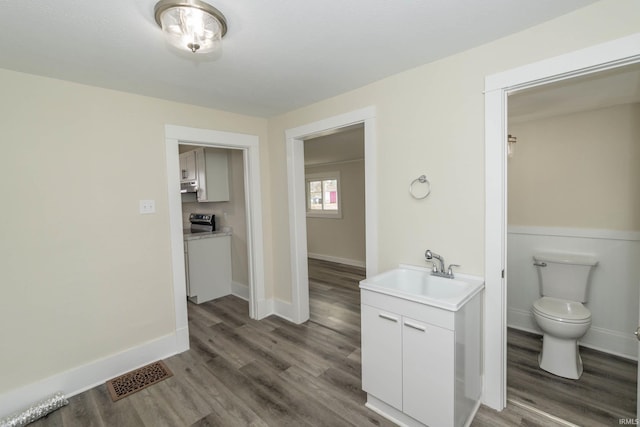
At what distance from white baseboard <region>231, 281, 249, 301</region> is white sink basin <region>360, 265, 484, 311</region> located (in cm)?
249

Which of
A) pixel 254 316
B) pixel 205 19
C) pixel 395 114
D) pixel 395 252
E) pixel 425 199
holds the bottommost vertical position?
pixel 254 316

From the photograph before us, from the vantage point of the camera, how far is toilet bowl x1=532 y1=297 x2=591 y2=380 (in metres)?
2.11

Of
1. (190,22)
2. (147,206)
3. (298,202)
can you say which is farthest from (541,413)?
(147,206)

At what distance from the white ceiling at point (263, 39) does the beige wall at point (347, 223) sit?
138 inches

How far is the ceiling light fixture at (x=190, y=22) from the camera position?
4.13 ft

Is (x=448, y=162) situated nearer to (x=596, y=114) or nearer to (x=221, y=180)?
(x=596, y=114)

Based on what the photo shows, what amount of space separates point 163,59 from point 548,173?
3468 mm

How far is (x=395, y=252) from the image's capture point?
2.28 metres

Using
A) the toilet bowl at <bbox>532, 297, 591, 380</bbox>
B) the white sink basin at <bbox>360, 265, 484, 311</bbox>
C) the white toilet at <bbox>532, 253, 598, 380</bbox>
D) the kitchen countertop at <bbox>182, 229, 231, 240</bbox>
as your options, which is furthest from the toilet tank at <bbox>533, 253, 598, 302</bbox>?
the kitchen countertop at <bbox>182, 229, 231, 240</bbox>

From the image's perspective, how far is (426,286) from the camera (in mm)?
2072

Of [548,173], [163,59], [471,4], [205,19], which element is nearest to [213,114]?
[163,59]

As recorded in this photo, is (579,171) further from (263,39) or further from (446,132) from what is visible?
(263,39)

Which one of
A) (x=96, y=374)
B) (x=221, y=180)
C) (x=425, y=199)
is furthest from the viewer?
(x=221, y=180)

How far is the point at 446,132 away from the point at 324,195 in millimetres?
4707
